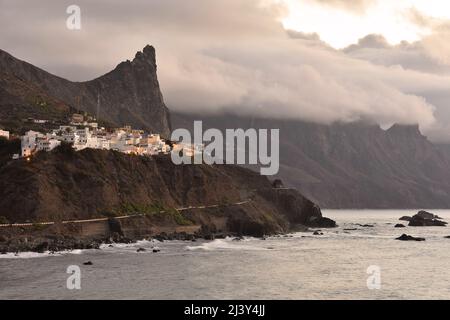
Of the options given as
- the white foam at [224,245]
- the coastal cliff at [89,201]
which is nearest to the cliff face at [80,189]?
the coastal cliff at [89,201]

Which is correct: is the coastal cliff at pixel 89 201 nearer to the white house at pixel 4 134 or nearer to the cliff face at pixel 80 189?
the cliff face at pixel 80 189

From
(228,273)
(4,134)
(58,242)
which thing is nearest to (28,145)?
(4,134)

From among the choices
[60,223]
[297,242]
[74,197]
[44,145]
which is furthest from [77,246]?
[297,242]

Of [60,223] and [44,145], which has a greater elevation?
[44,145]

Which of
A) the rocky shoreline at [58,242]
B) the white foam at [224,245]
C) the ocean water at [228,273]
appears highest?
the rocky shoreline at [58,242]

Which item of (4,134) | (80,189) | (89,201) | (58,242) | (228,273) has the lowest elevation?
(228,273)

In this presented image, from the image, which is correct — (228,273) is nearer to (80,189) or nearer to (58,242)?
(58,242)

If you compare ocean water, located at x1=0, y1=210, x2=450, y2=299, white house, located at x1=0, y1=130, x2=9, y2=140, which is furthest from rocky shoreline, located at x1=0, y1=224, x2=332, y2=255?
white house, located at x1=0, y1=130, x2=9, y2=140
